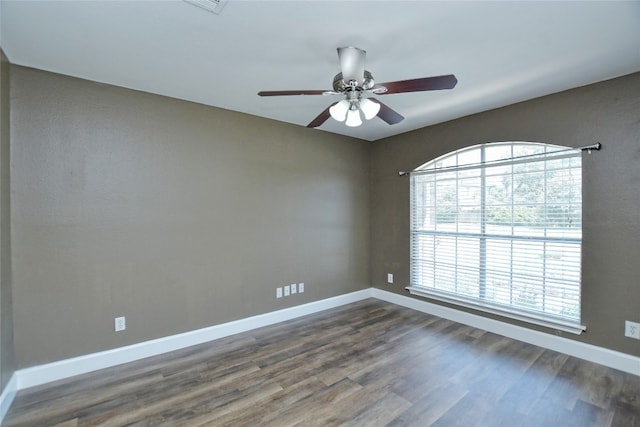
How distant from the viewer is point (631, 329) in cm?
244

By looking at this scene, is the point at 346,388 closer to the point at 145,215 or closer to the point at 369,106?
the point at 369,106

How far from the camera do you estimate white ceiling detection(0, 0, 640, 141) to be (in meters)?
1.67

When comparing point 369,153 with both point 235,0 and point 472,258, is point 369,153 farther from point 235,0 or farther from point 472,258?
point 235,0

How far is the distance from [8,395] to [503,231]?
4620mm

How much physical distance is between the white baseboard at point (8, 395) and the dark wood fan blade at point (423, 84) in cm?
330

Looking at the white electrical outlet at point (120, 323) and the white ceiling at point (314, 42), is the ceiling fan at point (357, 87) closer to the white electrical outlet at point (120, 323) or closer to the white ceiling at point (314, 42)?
the white ceiling at point (314, 42)

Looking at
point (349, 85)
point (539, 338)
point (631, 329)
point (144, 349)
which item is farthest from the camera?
point (539, 338)

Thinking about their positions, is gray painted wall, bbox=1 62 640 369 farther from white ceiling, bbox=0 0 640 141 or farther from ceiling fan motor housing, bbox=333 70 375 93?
ceiling fan motor housing, bbox=333 70 375 93

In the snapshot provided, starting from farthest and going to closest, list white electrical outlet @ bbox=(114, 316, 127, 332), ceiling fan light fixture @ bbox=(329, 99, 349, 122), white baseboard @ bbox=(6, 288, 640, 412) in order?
white electrical outlet @ bbox=(114, 316, 127, 332), white baseboard @ bbox=(6, 288, 640, 412), ceiling fan light fixture @ bbox=(329, 99, 349, 122)

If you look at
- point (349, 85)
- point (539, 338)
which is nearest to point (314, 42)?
point (349, 85)

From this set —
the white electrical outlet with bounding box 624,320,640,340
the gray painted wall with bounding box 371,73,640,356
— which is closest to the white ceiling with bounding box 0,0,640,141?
the gray painted wall with bounding box 371,73,640,356

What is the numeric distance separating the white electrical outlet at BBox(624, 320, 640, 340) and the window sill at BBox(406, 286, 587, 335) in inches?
10.6

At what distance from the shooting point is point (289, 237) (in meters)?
3.76

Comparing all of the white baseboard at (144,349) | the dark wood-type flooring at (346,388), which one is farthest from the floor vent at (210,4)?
Answer: the white baseboard at (144,349)
